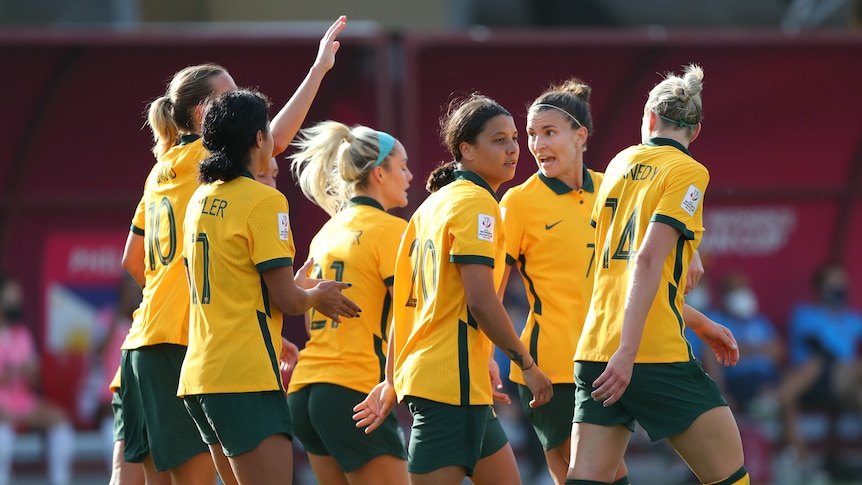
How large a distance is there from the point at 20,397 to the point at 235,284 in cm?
620

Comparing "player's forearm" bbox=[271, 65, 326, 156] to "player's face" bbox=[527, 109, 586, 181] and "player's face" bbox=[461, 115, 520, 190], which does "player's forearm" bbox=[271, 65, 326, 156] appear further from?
"player's face" bbox=[527, 109, 586, 181]

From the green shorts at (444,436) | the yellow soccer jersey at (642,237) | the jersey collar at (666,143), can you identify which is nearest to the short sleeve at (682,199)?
the yellow soccer jersey at (642,237)

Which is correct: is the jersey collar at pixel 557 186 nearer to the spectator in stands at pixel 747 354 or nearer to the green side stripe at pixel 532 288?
the green side stripe at pixel 532 288

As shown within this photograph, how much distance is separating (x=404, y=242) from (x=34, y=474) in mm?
6467

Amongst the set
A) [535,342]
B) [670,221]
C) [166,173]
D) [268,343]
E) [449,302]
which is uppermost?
[166,173]

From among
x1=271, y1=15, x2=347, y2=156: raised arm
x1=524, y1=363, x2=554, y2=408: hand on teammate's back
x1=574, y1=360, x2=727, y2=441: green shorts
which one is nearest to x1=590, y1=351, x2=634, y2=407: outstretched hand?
x1=574, y1=360, x2=727, y2=441: green shorts

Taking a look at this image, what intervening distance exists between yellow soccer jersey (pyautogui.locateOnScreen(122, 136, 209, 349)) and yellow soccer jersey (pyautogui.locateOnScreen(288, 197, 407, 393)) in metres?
0.74

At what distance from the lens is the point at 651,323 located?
4.56 m

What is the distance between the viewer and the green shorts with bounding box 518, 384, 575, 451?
530 cm

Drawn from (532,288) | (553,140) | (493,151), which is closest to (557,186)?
(553,140)

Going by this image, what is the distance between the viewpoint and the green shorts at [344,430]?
5418 mm

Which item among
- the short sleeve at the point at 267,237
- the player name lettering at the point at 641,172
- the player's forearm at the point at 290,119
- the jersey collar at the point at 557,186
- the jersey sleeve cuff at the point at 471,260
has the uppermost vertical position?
the player's forearm at the point at 290,119

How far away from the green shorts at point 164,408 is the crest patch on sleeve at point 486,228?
1.24m

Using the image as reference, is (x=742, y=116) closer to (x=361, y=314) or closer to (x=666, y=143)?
(x=361, y=314)
